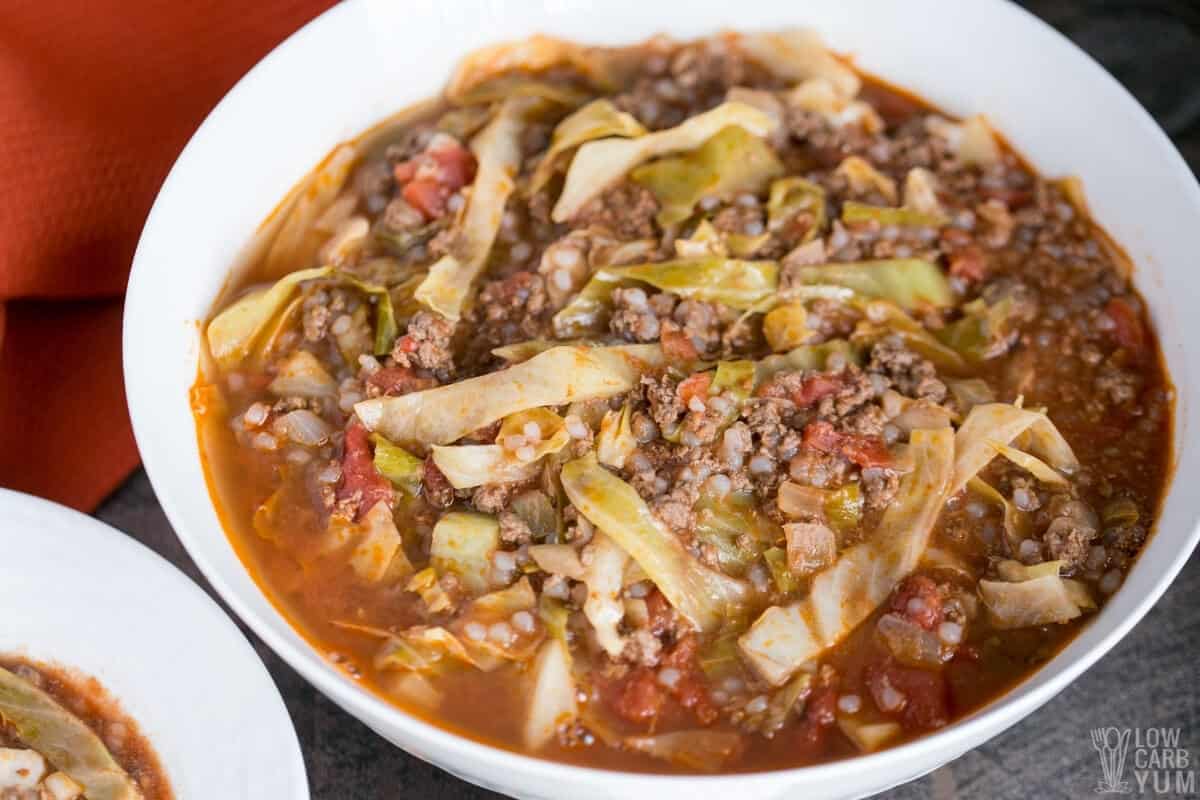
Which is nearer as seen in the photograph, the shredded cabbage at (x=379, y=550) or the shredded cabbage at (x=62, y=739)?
the shredded cabbage at (x=62, y=739)

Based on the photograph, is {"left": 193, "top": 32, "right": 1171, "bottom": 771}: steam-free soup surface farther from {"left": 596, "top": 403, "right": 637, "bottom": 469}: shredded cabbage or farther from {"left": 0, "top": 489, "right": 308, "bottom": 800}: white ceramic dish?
{"left": 0, "top": 489, "right": 308, "bottom": 800}: white ceramic dish

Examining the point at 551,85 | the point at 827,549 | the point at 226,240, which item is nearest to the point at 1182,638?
the point at 827,549

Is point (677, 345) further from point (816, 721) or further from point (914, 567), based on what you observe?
point (816, 721)

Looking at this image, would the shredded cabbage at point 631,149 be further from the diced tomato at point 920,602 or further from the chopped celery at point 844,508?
the diced tomato at point 920,602

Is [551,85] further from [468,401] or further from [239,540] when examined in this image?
[239,540]

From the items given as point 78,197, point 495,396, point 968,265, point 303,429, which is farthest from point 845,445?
point 78,197

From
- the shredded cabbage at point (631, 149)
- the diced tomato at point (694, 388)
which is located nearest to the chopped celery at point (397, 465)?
the diced tomato at point (694, 388)
